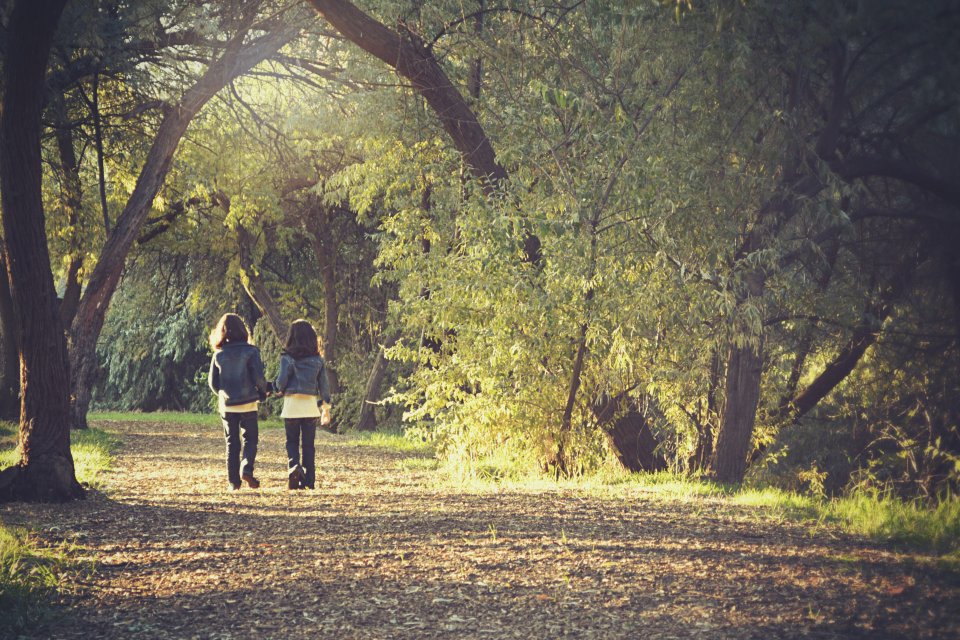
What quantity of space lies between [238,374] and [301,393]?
0.70 m

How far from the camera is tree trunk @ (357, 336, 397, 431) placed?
69.0ft

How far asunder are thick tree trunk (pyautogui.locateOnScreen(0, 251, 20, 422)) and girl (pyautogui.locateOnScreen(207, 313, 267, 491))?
6999 millimetres

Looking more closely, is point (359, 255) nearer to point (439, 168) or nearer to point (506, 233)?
point (439, 168)

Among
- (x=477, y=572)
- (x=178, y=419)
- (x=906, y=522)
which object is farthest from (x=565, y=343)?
(x=178, y=419)

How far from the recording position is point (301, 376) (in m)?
10.1

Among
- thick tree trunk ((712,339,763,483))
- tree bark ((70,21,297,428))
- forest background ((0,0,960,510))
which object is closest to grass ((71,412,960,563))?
forest background ((0,0,960,510))

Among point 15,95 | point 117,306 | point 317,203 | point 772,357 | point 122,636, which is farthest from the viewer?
point 117,306

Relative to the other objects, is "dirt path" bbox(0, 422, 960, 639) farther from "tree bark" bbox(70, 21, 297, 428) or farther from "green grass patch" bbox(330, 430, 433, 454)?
"green grass patch" bbox(330, 430, 433, 454)

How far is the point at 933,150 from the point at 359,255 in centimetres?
1505

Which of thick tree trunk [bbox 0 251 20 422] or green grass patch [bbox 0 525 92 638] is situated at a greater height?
thick tree trunk [bbox 0 251 20 422]

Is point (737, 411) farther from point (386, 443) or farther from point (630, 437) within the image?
point (386, 443)

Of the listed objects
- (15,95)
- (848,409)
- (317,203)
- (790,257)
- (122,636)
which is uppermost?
(317,203)

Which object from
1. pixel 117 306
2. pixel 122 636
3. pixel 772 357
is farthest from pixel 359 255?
pixel 122 636

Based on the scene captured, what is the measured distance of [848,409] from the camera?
40.9 ft
